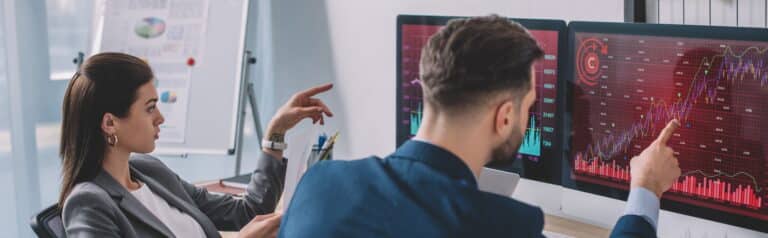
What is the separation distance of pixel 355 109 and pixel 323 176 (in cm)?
164

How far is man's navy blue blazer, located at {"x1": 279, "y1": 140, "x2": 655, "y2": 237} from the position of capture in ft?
3.69

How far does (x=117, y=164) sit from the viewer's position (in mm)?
1846

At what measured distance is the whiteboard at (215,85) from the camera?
2.98 m

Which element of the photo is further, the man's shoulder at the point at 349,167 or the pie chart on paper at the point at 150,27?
the pie chart on paper at the point at 150,27

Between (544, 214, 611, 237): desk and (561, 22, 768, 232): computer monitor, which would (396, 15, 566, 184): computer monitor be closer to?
(561, 22, 768, 232): computer monitor

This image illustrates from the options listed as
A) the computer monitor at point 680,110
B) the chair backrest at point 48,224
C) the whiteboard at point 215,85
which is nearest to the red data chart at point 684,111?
the computer monitor at point 680,110

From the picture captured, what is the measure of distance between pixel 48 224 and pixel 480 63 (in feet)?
3.02

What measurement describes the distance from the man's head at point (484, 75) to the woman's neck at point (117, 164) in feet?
2.71

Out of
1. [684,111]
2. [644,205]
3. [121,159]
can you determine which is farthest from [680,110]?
[121,159]

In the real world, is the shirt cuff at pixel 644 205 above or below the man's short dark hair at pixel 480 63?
below

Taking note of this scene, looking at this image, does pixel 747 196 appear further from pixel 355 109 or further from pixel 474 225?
pixel 355 109

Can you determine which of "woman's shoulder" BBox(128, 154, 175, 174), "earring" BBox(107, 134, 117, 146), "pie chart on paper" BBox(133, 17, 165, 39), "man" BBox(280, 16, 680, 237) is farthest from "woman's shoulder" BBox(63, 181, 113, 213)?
"pie chart on paper" BBox(133, 17, 165, 39)

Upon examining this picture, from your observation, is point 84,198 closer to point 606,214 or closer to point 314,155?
point 314,155

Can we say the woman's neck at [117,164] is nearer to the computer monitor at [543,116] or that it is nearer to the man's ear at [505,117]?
the computer monitor at [543,116]
